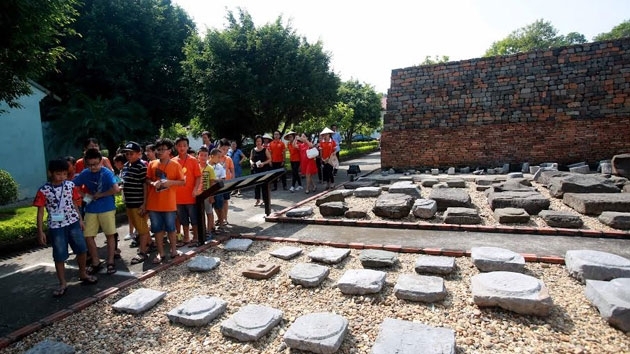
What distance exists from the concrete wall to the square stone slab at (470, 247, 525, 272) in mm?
15012

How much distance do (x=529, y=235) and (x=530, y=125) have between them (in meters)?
8.25

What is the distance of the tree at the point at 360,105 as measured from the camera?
33.1 m

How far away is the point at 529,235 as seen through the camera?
5.57 m

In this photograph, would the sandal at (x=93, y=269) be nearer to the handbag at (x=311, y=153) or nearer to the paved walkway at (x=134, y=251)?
the paved walkway at (x=134, y=251)

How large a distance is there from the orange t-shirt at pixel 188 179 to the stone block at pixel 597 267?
505cm

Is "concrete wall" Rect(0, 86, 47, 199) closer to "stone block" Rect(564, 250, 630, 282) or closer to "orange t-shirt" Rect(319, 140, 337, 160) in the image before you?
"orange t-shirt" Rect(319, 140, 337, 160)

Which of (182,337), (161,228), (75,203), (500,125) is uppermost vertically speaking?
(500,125)

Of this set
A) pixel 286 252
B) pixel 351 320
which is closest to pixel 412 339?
pixel 351 320

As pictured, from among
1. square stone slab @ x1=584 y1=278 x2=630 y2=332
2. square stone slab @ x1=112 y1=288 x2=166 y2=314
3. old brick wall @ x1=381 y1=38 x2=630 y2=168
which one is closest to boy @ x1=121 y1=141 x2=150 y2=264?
square stone slab @ x1=112 y1=288 x2=166 y2=314

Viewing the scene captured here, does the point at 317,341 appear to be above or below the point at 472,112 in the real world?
below

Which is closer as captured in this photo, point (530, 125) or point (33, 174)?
point (530, 125)

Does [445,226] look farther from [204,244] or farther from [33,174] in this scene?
[33,174]

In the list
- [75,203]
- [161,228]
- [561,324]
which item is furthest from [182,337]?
[561,324]

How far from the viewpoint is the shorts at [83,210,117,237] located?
4680 mm
